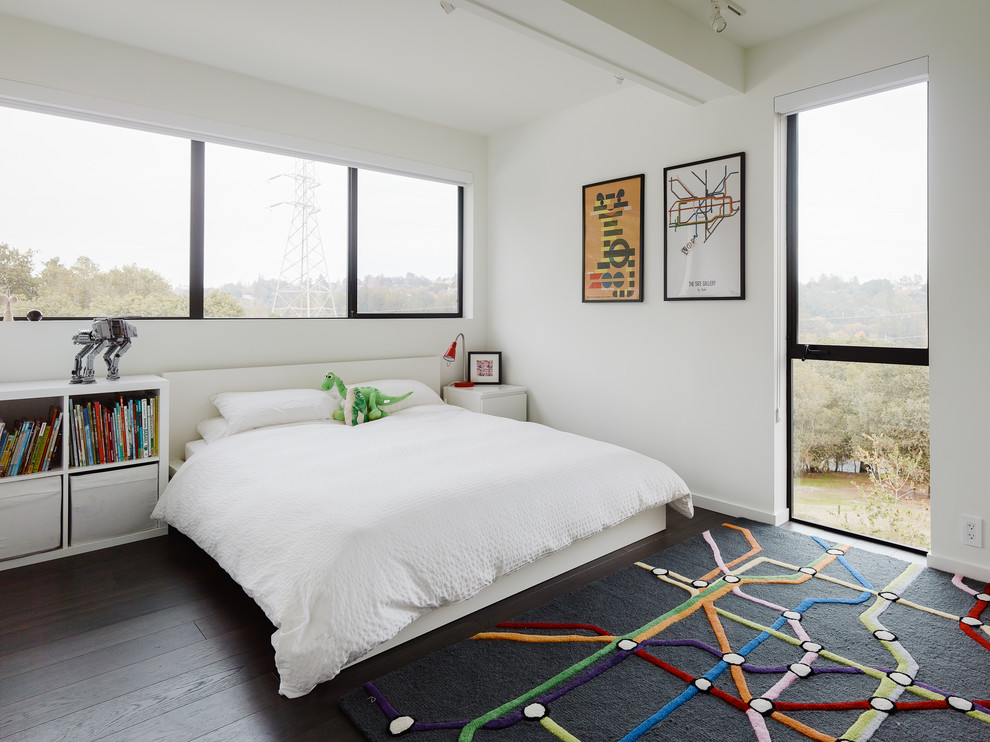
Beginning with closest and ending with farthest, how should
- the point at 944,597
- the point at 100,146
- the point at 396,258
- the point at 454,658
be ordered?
the point at 454,658
the point at 944,597
the point at 100,146
the point at 396,258

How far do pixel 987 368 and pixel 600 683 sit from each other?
211 cm

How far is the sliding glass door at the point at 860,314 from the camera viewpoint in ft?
9.44

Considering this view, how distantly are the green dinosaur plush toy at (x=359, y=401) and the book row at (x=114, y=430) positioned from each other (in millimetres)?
995

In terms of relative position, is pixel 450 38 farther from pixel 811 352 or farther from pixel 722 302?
pixel 811 352

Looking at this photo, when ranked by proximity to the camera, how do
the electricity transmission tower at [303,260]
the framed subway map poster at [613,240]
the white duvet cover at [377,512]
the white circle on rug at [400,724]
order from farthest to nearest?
the electricity transmission tower at [303,260], the framed subway map poster at [613,240], the white duvet cover at [377,512], the white circle on rug at [400,724]

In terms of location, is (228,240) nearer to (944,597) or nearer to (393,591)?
(393,591)

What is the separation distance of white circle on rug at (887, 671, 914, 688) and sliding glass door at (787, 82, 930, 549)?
1265 millimetres

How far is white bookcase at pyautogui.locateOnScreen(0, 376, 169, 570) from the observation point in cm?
271

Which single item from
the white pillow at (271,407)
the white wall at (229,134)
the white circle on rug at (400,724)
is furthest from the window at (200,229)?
the white circle on rug at (400,724)

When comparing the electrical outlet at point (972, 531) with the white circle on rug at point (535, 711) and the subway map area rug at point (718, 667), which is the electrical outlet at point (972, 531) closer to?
the subway map area rug at point (718, 667)

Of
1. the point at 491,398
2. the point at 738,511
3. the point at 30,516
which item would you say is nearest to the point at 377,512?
the point at 30,516

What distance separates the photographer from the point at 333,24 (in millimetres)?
2994

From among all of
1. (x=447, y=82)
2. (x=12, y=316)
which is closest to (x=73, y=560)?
(x=12, y=316)

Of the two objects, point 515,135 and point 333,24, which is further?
point 515,135
